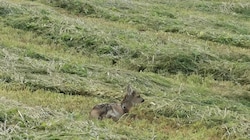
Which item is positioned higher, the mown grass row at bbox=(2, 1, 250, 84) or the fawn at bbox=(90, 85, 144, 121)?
the fawn at bbox=(90, 85, 144, 121)

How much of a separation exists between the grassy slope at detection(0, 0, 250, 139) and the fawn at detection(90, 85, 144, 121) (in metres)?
0.13

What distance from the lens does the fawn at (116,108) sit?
24.5ft

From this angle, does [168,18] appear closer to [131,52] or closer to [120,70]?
[131,52]

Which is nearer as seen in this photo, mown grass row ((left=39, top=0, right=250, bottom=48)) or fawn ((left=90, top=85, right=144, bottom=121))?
fawn ((left=90, top=85, right=144, bottom=121))

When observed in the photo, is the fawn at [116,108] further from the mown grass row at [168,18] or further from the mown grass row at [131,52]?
the mown grass row at [168,18]

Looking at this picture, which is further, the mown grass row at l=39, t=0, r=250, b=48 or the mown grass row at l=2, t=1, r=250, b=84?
the mown grass row at l=39, t=0, r=250, b=48

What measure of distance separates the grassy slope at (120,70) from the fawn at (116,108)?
13cm

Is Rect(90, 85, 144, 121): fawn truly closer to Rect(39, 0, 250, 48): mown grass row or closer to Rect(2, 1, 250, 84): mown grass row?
Rect(2, 1, 250, 84): mown grass row

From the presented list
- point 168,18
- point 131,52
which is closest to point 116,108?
point 131,52

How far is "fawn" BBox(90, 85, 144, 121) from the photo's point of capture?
7.47 metres

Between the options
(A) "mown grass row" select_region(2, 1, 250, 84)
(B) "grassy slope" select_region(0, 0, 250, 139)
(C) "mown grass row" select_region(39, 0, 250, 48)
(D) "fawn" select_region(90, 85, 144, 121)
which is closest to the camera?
(B) "grassy slope" select_region(0, 0, 250, 139)

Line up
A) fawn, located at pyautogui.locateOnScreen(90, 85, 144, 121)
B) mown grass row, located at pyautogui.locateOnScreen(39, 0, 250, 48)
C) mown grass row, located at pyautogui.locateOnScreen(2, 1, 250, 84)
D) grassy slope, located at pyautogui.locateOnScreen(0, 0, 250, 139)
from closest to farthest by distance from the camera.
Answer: grassy slope, located at pyautogui.locateOnScreen(0, 0, 250, 139)
fawn, located at pyautogui.locateOnScreen(90, 85, 144, 121)
mown grass row, located at pyautogui.locateOnScreen(2, 1, 250, 84)
mown grass row, located at pyautogui.locateOnScreen(39, 0, 250, 48)

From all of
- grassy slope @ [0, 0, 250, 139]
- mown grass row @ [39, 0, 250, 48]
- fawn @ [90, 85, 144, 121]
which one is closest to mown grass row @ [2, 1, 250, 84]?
grassy slope @ [0, 0, 250, 139]

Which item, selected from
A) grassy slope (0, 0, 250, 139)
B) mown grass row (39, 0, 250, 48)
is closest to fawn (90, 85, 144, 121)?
grassy slope (0, 0, 250, 139)
